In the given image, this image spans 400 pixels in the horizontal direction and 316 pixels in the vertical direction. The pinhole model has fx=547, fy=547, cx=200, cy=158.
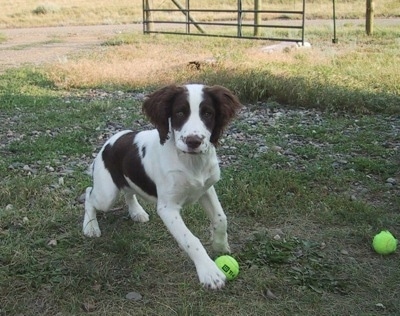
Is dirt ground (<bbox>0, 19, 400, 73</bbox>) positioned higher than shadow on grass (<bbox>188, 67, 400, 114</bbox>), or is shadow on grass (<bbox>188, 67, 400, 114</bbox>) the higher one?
shadow on grass (<bbox>188, 67, 400, 114</bbox>)

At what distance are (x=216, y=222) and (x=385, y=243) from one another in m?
1.24

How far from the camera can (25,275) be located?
3604mm

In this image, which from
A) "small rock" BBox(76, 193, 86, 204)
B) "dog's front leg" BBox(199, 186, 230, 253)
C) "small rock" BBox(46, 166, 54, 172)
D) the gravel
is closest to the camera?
"dog's front leg" BBox(199, 186, 230, 253)

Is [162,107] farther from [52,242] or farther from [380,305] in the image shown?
[380,305]

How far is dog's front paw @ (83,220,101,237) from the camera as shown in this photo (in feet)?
13.9

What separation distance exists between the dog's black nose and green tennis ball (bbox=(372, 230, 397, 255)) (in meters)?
1.63

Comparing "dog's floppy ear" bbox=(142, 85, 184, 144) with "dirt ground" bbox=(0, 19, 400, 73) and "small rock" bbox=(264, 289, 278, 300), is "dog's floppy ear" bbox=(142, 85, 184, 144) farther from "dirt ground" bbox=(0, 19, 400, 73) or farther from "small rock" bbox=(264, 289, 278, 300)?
"dirt ground" bbox=(0, 19, 400, 73)

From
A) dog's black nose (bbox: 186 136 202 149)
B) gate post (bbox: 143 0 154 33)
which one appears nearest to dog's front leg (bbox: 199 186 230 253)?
dog's black nose (bbox: 186 136 202 149)

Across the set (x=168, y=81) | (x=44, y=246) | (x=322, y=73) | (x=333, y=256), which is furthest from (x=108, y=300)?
(x=322, y=73)

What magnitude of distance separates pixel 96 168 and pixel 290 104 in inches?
192

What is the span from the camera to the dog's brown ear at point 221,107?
3535 mm

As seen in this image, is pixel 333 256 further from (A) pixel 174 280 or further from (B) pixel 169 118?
(B) pixel 169 118

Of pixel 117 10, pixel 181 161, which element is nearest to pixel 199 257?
pixel 181 161

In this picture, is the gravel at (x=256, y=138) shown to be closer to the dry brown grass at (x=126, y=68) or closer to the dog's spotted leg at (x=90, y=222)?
the dog's spotted leg at (x=90, y=222)
